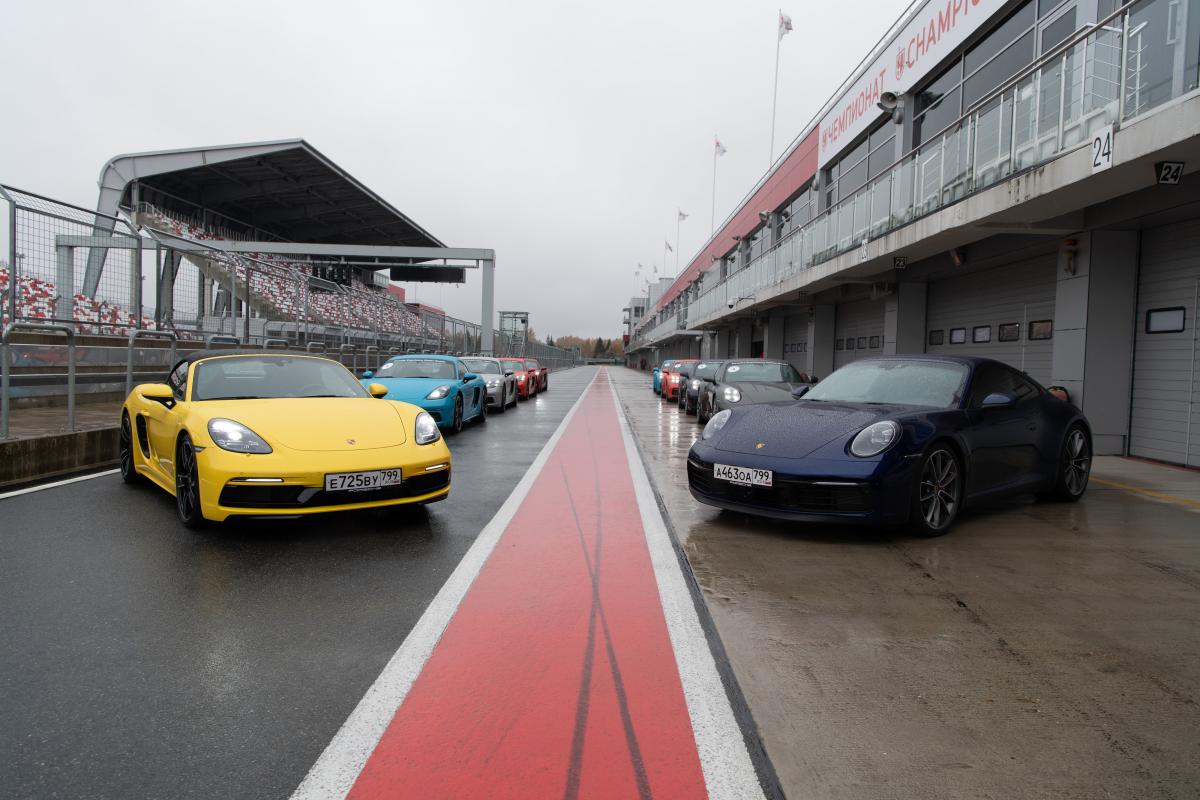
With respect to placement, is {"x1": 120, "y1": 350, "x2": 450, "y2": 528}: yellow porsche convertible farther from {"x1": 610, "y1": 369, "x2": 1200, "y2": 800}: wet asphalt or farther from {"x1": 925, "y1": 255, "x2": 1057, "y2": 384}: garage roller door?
{"x1": 925, "y1": 255, "x2": 1057, "y2": 384}: garage roller door

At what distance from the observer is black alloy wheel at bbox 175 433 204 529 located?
499 centimetres

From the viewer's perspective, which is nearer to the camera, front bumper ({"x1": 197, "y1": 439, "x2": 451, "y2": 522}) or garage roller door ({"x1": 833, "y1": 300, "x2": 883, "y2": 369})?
front bumper ({"x1": 197, "y1": 439, "x2": 451, "y2": 522})

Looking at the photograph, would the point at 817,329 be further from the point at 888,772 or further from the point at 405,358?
the point at 888,772

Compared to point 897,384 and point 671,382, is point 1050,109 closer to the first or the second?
point 897,384

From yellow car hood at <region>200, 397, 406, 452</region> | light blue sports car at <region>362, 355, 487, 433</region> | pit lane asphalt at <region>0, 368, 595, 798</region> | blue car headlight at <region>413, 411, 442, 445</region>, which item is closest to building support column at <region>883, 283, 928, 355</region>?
light blue sports car at <region>362, 355, 487, 433</region>

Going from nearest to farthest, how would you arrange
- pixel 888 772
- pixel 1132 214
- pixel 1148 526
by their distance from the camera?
pixel 888 772 → pixel 1148 526 → pixel 1132 214

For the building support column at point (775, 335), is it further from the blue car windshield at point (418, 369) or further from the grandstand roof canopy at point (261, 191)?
the grandstand roof canopy at point (261, 191)

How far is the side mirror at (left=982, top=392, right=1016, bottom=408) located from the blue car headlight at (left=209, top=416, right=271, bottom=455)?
5147 millimetres

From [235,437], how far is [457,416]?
7.26m

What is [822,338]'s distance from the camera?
22.4m

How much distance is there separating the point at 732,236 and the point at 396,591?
3462cm

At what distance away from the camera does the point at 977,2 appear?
14141mm

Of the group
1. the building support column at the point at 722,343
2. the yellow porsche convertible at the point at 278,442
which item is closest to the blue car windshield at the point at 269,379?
the yellow porsche convertible at the point at 278,442

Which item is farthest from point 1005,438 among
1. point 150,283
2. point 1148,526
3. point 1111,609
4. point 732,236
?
point 732,236
